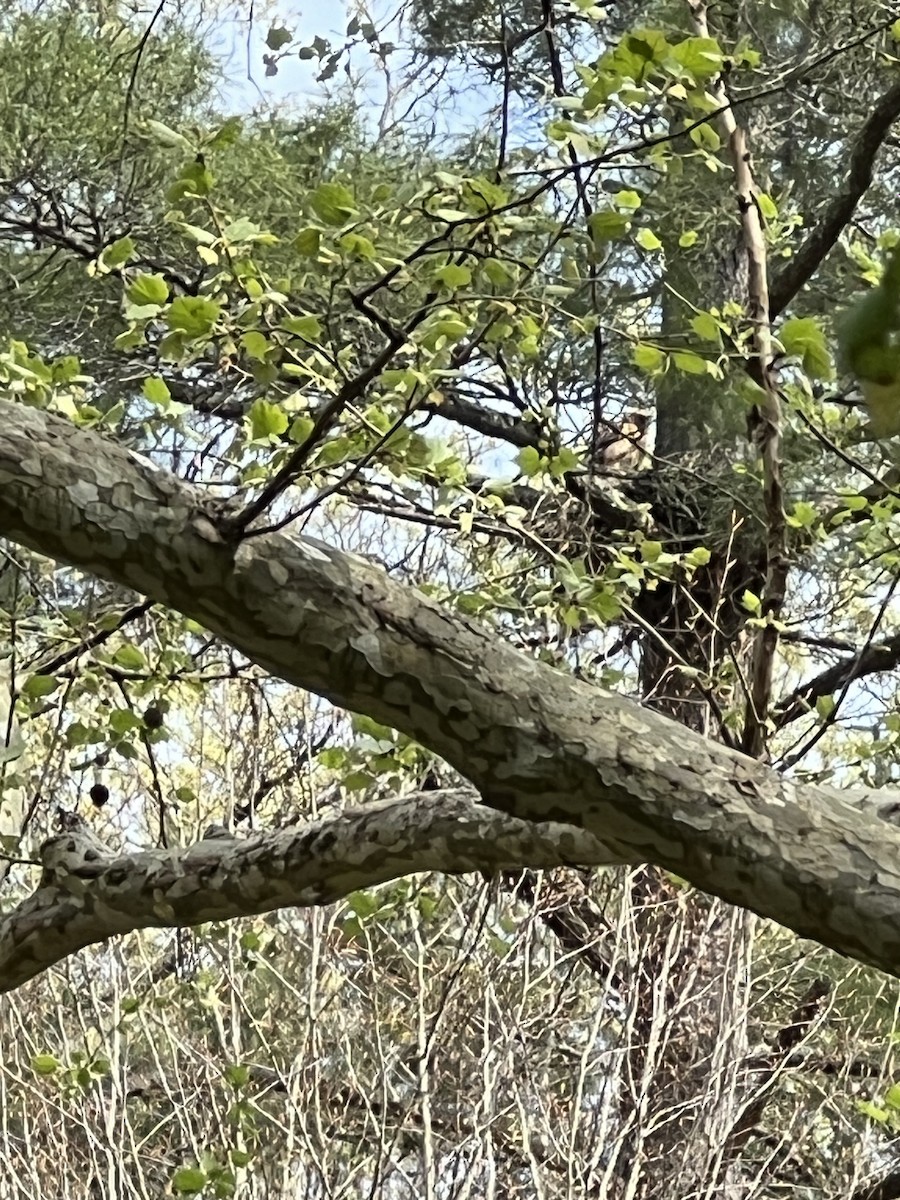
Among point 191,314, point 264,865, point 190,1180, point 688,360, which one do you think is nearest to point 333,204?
point 191,314

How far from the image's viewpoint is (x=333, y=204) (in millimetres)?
1100

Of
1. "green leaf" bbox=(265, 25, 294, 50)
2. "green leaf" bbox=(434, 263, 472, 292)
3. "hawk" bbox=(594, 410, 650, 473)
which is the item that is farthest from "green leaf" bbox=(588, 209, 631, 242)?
"hawk" bbox=(594, 410, 650, 473)

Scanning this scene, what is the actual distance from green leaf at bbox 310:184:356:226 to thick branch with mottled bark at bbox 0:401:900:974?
0.28m

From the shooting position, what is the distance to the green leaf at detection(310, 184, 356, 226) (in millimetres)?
1094

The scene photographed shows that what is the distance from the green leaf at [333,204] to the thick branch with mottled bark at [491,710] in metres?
0.28

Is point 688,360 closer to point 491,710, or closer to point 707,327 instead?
point 707,327

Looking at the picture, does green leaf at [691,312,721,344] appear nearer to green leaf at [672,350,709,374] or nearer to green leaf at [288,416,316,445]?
green leaf at [672,350,709,374]

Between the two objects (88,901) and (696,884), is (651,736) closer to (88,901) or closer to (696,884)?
(696,884)

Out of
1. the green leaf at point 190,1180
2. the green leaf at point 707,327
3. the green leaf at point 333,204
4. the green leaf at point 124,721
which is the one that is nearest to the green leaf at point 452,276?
the green leaf at point 333,204

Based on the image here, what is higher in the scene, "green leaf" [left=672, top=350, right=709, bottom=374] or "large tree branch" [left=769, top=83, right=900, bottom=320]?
"large tree branch" [left=769, top=83, right=900, bottom=320]

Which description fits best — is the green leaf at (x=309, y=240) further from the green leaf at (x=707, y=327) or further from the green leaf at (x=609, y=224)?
the green leaf at (x=707, y=327)

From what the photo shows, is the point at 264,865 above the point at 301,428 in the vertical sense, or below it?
below

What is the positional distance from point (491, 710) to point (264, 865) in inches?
18.8

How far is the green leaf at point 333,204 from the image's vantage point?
109cm
